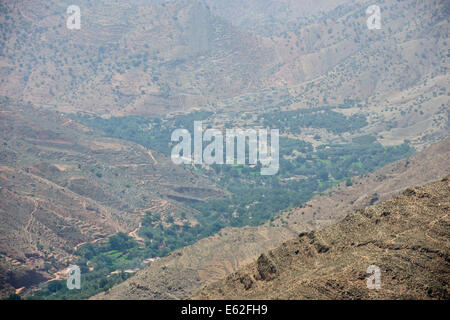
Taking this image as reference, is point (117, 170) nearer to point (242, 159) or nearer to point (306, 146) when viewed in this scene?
point (242, 159)

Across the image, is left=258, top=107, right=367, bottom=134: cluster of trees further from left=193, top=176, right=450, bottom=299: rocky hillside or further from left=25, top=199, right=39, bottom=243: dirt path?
left=193, top=176, right=450, bottom=299: rocky hillside

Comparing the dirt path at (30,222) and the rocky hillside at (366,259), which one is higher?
the dirt path at (30,222)

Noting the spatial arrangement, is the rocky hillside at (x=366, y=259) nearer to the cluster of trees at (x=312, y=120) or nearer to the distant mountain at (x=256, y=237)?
the distant mountain at (x=256, y=237)

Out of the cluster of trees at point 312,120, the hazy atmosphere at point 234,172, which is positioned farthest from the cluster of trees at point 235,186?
the hazy atmosphere at point 234,172

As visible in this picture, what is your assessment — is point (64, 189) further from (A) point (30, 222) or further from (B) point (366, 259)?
(B) point (366, 259)

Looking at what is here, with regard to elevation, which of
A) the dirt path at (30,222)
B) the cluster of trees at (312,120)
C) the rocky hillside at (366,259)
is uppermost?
the cluster of trees at (312,120)

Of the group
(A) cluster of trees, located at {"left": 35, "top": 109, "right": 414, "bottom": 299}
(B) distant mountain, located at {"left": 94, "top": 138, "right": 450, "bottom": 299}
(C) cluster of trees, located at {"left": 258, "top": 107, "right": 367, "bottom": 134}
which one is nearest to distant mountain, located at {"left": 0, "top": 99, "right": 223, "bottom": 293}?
(A) cluster of trees, located at {"left": 35, "top": 109, "right": 414, "bottom": 299}

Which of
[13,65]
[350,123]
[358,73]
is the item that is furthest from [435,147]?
[13,65]

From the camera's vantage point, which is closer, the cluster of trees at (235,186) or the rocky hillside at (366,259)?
the rocky hillside at (366,259)
